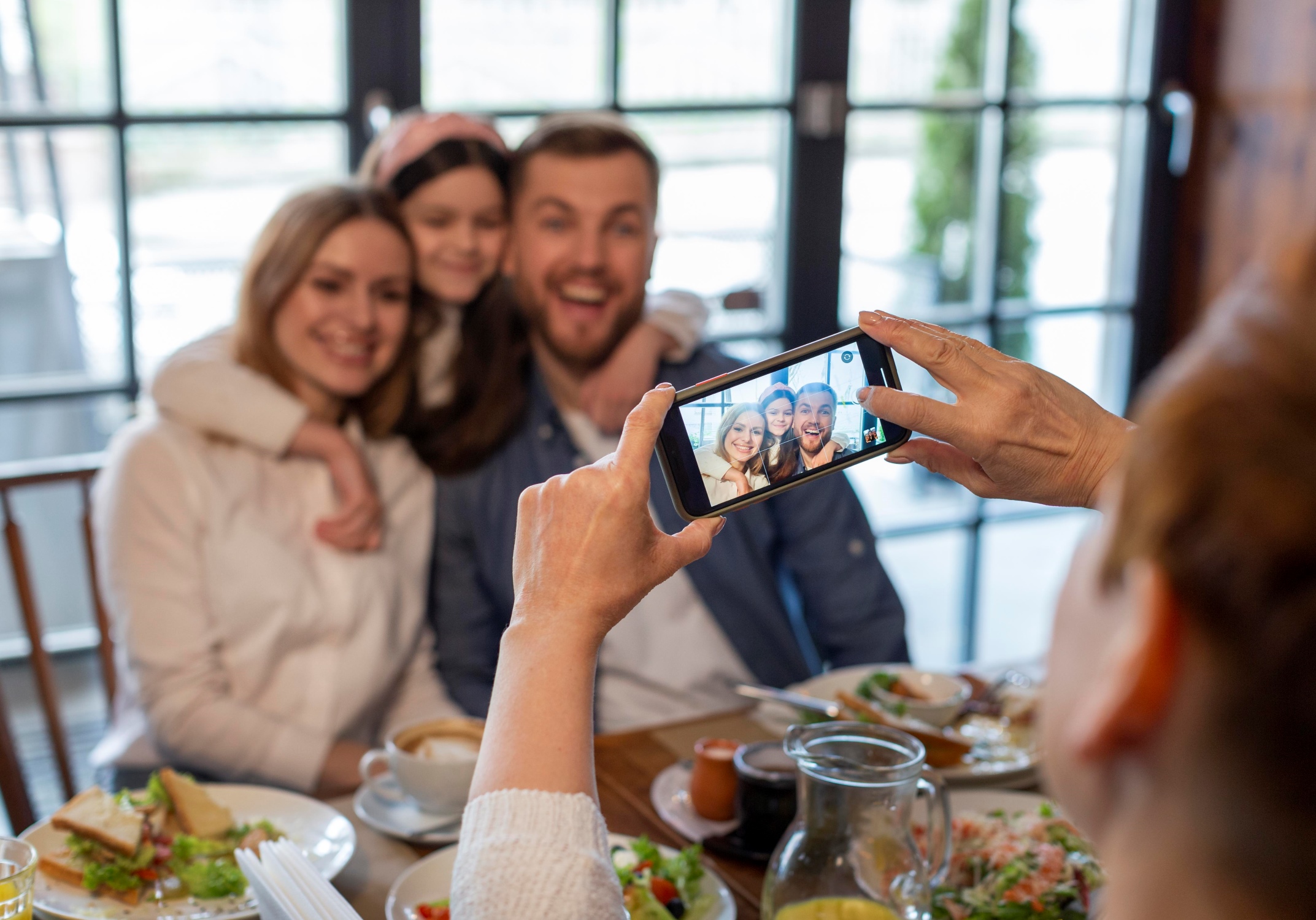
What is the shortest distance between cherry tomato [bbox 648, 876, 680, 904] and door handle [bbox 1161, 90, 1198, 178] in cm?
243

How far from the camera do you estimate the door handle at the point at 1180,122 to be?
110 inches

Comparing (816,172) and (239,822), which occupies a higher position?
(816,172)

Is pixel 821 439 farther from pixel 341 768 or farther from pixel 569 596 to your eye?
pixel 341 768

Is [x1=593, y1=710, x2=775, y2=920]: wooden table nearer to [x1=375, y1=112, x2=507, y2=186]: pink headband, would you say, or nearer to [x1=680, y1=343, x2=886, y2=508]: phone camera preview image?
[x1=680, y1=343, x2=886, y2=508]: phone camera preview image

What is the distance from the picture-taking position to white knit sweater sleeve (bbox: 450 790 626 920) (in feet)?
2.28

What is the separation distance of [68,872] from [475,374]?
977 millimetres

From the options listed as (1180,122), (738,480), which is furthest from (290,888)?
(1180,122)

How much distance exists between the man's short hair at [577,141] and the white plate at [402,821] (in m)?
0.98

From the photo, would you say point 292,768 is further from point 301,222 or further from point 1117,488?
point 1117,488

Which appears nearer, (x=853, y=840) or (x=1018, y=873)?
(x=853, y=840)

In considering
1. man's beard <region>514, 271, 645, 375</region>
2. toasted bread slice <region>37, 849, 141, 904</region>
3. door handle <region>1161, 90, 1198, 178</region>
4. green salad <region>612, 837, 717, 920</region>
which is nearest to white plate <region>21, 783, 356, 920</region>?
toasted bread slice <region>37, 849, 141, 904</region>

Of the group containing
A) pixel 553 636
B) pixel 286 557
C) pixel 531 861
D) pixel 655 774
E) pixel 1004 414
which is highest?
pixel 1004 414

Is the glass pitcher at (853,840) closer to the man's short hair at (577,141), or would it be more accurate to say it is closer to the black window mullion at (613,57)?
the man's short hair at (577,141)

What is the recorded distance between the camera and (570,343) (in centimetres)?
188
